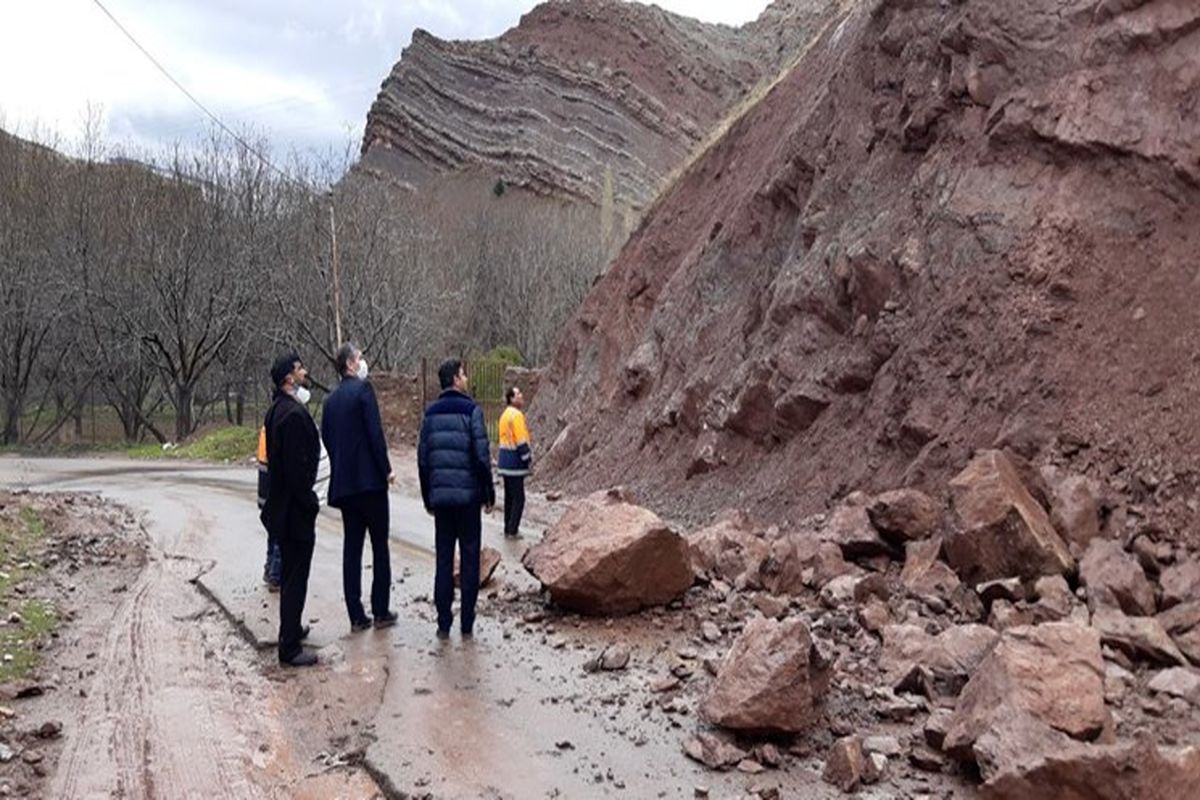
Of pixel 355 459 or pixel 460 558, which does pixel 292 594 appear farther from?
pixel 460 558

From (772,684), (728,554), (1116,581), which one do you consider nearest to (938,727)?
(772,684)

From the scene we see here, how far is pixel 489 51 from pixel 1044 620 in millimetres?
66197

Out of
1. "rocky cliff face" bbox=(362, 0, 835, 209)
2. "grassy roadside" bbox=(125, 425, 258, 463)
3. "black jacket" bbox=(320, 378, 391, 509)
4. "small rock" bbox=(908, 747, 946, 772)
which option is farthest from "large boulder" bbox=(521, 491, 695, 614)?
"rocky cliff face" bbox=(362, 0, 835, 209)

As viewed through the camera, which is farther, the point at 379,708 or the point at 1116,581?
the point at 1116,581

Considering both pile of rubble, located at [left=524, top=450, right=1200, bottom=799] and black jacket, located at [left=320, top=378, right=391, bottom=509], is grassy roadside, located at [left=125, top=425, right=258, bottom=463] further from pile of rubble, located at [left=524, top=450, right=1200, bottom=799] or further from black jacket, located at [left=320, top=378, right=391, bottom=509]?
pile of rubble, located at [left=524, top=450, right=1200, bottom=799]

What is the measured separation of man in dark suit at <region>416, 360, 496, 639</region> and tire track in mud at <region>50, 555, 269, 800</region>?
5.33 feet

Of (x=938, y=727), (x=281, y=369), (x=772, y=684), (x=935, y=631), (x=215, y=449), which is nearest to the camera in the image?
(x=938, y=727)

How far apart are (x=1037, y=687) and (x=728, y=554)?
355 cm

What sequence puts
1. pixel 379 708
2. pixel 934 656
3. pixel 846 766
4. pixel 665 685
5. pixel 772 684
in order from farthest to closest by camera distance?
pixel 665 685 < pixel 934 656 < pixel 379 708 < pixel 772 684 < pixel 846 766

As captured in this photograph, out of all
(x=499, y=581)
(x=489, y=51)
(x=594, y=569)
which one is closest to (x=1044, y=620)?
(x=594, y=569)

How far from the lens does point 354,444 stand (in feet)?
23.0

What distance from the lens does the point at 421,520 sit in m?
13.3

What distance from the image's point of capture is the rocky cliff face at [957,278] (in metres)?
8.48

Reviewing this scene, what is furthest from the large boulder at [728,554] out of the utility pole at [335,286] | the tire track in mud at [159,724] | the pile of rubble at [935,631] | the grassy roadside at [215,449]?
the utility pole at [335,286]
